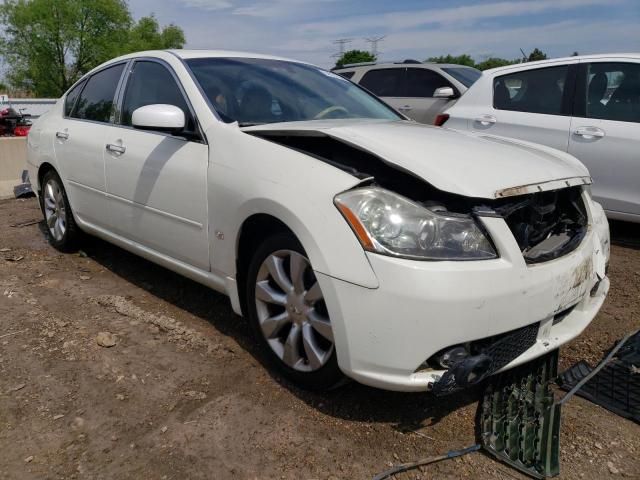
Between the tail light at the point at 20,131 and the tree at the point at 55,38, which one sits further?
the tree at the point at 55,38

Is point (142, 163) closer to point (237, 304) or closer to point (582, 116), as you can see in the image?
point (237, 304)

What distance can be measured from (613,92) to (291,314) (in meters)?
3.90

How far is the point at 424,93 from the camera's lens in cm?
886

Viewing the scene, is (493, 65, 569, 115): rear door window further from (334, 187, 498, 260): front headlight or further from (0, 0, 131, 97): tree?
(0, 0, 131, 97): tree

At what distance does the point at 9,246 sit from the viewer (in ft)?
17.1

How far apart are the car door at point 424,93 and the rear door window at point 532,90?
2902 millimetres

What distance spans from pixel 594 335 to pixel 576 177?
1081mm

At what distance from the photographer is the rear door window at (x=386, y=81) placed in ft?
30.1

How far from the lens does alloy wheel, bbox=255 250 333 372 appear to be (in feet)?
8.03

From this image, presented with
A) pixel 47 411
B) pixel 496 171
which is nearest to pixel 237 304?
pixel 47 411

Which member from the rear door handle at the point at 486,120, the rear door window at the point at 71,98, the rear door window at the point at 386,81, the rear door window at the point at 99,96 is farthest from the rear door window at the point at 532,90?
the rear door window at the point at 71,98

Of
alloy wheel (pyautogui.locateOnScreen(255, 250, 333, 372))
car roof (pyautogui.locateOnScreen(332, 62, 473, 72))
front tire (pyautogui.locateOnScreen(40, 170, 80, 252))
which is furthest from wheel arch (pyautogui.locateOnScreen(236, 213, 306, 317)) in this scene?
car roof (pyautogui.locateOnScreen(332, 62, 473, 72))

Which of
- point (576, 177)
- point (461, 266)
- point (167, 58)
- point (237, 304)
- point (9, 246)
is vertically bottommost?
point (9, 246)

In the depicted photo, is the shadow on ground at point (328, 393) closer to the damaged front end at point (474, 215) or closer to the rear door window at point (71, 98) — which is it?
the damaged front end at point (474, 215)
